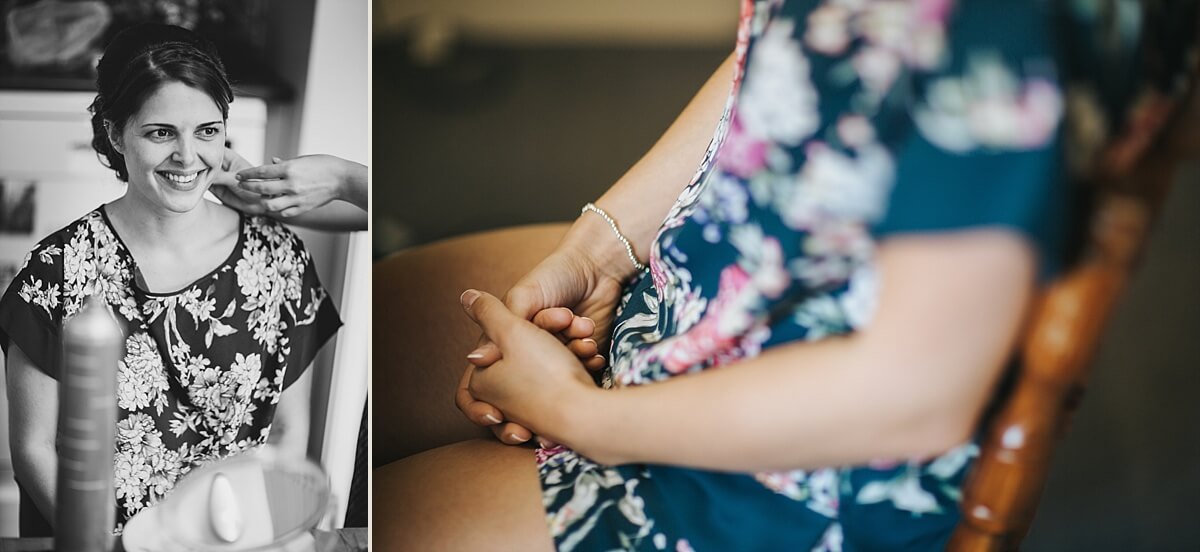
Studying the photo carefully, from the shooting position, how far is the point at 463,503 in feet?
2.64

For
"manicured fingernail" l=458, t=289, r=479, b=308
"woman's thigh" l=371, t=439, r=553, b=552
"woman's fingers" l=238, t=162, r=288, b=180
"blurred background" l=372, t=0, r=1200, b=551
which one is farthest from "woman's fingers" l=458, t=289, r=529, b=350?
"blurred background" l=372, t=0, r=1200, b=551

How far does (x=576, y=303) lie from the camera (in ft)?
3.21

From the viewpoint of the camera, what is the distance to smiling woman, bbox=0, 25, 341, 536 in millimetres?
746

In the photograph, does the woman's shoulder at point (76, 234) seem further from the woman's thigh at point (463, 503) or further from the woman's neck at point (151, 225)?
the woman's thigh at point (463, 503)

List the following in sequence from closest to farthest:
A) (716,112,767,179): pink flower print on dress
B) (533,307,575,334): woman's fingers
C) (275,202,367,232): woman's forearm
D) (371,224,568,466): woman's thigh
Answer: (716,112,767,179): pink flower print on dress, (275,202,367,232): woman's forearm, (533,307,575,334): woman's fingers, (371,224,568,466): woman's thigh

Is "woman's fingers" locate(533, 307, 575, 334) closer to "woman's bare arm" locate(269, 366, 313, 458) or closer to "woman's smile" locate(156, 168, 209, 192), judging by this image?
"woman's bare arm" locate(269, 366, 313, 458)

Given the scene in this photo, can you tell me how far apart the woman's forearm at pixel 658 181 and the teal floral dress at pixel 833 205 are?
0.12 meters

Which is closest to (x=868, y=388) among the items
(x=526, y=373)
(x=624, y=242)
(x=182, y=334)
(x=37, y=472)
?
(x=526, y=373)

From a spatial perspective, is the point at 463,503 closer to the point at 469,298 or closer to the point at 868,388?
the point at 469,298

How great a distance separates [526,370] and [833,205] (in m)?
0.30

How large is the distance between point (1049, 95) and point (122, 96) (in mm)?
658

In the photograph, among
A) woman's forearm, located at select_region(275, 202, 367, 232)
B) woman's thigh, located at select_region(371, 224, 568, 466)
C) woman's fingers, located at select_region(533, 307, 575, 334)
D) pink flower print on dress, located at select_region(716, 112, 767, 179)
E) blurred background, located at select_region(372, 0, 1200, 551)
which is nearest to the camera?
pink flower print on dress, located at select_region(716, 112, 767, 179)

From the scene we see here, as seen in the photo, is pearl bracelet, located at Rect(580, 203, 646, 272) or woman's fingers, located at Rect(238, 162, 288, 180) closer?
woman's fingers, located at Rect(238, 162, 288, 180)

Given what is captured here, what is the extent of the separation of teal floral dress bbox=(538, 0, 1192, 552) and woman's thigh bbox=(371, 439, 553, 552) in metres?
0.02
